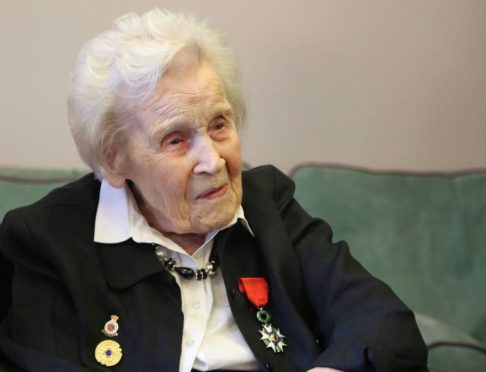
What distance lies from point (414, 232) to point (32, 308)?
3.98 feet

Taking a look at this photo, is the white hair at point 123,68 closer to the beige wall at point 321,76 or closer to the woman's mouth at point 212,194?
the woman's mouth at point 212,194

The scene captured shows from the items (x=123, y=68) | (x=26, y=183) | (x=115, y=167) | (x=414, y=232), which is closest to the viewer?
(x=123, y=68)

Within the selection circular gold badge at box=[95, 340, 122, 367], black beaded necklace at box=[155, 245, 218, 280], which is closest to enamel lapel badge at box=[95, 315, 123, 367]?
circular gold badge at box=[95, 340, 122, 367]

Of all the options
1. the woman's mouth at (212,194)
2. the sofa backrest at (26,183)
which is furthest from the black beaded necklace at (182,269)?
the sofa backrest at (26,183)

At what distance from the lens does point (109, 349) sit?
1260mm

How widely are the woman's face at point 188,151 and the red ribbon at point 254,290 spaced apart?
147mm

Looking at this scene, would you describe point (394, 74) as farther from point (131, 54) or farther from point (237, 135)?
point (131, 54)

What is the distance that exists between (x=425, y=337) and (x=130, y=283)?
0.77m

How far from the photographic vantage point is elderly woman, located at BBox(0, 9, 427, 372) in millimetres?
1251

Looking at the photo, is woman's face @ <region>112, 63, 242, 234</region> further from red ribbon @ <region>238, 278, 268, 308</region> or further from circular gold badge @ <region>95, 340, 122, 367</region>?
circular gold badge @ <region>95, 340, 122, 367</region>

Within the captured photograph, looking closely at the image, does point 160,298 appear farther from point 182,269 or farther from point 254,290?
point 254,290

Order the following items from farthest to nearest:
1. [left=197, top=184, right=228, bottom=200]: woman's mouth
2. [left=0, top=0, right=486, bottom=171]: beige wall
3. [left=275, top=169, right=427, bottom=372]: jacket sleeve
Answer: [left=0, top=0, right=486, bottom=171]: beige wall < [left=197, top=184, right=228, bottom=200]: woman's mouth < [left=275, top=169, right=427, bottom=372]: jacket sleeve

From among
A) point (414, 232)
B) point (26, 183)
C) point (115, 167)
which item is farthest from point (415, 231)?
point (26, 183)

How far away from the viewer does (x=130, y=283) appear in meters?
1.31
